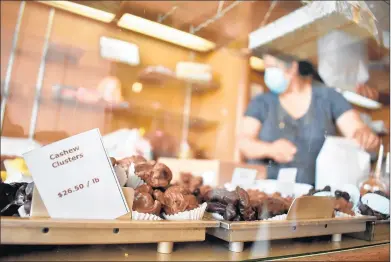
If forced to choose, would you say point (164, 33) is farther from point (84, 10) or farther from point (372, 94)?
point (372, 94)

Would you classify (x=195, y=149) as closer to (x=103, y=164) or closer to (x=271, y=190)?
(x=271, y=190)

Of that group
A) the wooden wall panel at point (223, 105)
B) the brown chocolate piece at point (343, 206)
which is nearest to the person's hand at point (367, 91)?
the brown chocolate piece at point (343, 206)

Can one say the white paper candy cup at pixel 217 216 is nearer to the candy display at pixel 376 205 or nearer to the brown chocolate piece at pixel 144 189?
the brown chocolate piece at pixel 144 189

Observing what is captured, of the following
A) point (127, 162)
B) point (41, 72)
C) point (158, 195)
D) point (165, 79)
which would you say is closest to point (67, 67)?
point (41, 72)

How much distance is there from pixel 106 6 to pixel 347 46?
3.33 ft

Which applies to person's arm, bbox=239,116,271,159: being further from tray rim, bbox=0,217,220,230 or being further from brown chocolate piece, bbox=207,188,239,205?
tray rim, bbox=0,217,220,230

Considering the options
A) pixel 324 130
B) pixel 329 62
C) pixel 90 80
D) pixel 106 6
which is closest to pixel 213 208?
pixel 324 130

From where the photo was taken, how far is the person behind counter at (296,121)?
3.95 feet

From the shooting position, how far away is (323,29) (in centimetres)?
146

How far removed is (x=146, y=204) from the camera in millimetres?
620

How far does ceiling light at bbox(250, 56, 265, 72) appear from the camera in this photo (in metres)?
1.65

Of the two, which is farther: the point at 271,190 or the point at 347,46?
the point at 347,46

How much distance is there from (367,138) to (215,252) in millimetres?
852

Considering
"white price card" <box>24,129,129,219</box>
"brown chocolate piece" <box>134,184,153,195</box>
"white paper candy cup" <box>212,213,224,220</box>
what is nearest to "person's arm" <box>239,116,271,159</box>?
"white paper candy cup" <box>212,213,224,220</box>
